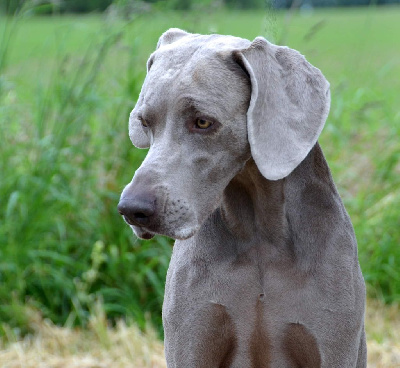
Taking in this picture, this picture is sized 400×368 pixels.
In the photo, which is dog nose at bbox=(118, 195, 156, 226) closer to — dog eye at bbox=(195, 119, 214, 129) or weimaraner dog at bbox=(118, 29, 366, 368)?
weimaraner dog at bbox=(118, 29, 366, 368)

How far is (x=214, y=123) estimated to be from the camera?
7.09ft

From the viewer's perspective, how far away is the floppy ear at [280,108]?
7.18 ft

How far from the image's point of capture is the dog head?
2135 mm

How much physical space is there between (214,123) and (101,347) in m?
2.20

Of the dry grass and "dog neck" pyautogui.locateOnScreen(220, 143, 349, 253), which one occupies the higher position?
"dog neck" pyautogui.locateOnScreen(220, 143, 349, 253)

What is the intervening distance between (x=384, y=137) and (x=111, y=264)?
1.78m

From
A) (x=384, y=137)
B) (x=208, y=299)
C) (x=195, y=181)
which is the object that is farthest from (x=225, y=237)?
(x=384, y=137)

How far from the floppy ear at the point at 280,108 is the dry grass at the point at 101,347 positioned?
1.89 metres

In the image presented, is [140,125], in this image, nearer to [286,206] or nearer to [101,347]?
[286,206]

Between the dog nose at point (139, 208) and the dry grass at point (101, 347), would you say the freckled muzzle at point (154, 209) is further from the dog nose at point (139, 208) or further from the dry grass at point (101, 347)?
the dry grass at point (101, 347)

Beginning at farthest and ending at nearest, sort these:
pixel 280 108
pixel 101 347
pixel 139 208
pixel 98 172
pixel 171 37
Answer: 1. pixel 98 172
2. pixel 101 347
3. pixel 171 37
4. pixel 280 108
5. pixel 139 208

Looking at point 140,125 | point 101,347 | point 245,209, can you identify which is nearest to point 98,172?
point 101,347

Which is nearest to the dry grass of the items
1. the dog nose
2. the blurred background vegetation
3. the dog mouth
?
the blurred background vegetation

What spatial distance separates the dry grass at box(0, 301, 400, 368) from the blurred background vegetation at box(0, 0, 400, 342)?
0.11m
